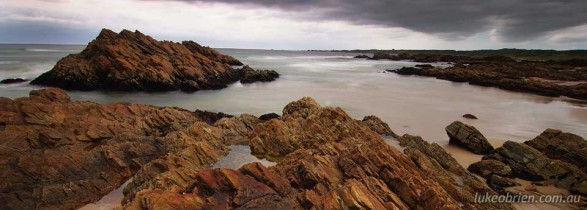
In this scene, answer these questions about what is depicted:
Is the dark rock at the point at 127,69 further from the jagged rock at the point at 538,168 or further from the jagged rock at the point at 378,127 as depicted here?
the jagged rock at the point at 538,168

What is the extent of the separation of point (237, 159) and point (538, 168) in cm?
1072

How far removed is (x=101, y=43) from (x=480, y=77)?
1974 inches

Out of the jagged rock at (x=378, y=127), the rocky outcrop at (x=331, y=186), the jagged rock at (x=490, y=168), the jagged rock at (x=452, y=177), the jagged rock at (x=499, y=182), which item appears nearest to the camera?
the rocky outcrop at (x=331, y=186)

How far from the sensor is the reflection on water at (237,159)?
38.4ft

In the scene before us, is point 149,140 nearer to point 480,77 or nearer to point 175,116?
point 175,116

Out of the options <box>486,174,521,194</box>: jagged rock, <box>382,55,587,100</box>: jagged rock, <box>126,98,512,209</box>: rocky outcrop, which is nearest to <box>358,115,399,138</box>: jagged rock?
<box>126,98,512,209</box>: rocky outcrop

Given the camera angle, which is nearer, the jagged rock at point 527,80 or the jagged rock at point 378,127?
the jagged rock at point 378,127

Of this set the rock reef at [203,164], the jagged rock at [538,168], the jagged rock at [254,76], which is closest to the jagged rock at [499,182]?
the rock reef at [203,164]

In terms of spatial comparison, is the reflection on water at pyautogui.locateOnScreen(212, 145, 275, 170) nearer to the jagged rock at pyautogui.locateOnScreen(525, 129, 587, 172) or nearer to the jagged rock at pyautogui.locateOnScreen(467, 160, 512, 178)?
the jagged rock at pyautogui.locateOnScreen(467, 160, 512, 178)

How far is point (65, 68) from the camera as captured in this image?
119 feet

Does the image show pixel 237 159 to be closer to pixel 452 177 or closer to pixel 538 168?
pixel 452 177

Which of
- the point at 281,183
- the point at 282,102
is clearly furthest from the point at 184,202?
the point at 282,102

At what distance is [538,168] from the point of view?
40.7ft

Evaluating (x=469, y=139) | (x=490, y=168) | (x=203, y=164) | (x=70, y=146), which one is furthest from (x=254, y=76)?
(x=490, y=168)
